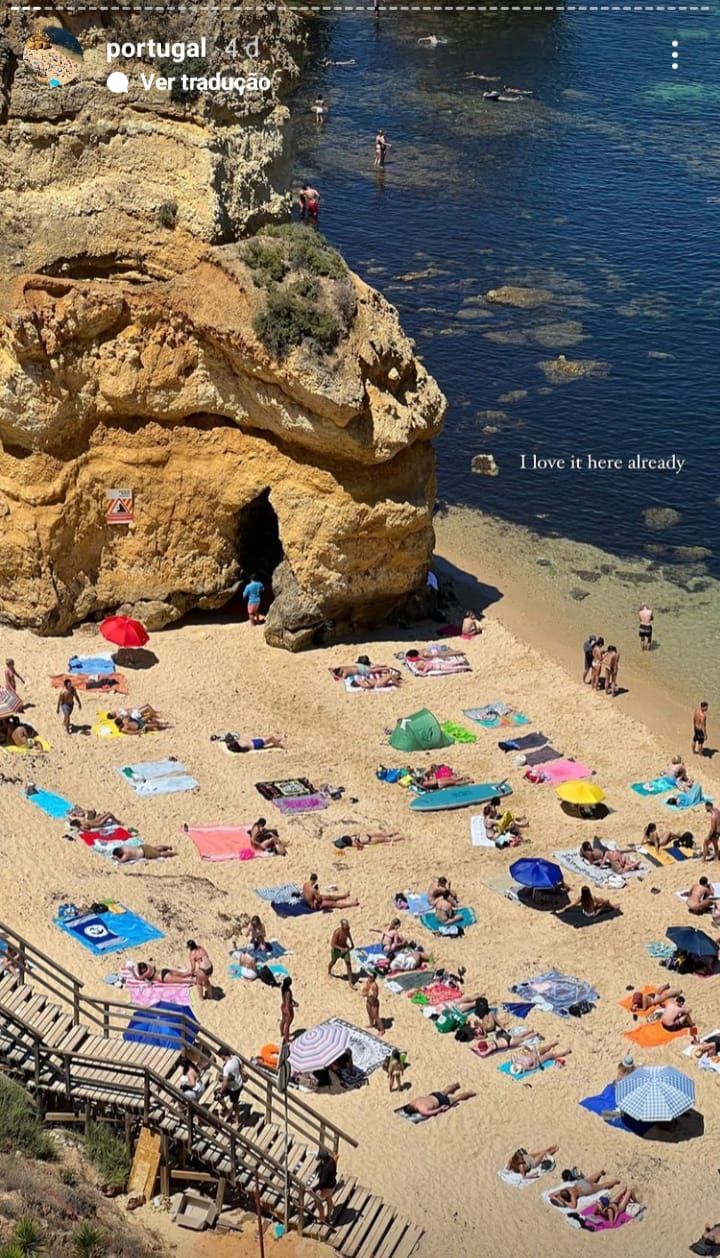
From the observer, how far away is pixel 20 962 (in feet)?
91.0

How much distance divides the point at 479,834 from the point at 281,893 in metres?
4.55

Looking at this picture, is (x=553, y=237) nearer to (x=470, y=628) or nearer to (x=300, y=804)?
(x=470, y=628)

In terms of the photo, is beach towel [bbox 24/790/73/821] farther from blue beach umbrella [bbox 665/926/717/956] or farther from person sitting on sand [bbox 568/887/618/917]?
blue beach umbrella [bbox 665/926/717/956]

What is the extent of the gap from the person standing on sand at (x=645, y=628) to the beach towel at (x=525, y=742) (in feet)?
21.3

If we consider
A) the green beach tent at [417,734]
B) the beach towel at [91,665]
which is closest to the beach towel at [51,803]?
the beach towel at [91,665]

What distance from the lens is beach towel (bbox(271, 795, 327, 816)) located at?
36.8 m

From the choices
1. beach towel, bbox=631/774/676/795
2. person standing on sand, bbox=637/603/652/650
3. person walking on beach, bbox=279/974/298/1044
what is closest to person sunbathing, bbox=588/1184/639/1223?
person walking on beach, bbox=279/974/298/1044

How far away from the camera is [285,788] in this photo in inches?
1473

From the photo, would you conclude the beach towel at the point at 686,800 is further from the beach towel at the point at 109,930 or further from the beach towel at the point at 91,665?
the beach towel at the point at 91,665

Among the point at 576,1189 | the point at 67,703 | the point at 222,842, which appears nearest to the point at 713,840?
the point at 222,842

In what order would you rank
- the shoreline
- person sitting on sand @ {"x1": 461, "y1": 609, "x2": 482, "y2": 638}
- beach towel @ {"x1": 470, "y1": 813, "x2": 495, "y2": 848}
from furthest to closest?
person sitting on sand @ {"x1": 461, "y1": 609, "x2": 482, "y2": 638} < the shoreline < beach towel @ {"x1": 470, "y1": 813, "x2": 495, "y2": 848}

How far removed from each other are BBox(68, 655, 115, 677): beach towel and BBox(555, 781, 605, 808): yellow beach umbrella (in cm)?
992

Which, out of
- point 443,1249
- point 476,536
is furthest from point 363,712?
point 443,1249

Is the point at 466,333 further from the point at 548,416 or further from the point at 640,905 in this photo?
the point at 640,905
